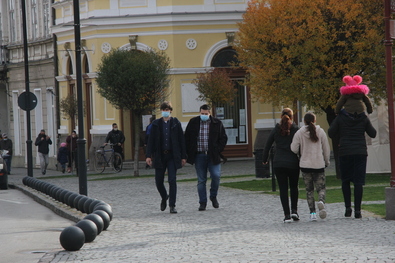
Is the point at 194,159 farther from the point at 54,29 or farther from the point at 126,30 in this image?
the point at 54,29

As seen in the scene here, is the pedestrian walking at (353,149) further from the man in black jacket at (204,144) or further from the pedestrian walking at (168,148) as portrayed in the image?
the pedestrian walking at (168,148)

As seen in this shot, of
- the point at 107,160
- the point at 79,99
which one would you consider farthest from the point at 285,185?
the point at 107,160

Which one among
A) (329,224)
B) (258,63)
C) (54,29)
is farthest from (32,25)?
(329,224)

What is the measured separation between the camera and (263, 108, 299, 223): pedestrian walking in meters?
12.8

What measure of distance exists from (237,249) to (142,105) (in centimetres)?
1835

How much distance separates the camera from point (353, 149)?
12.7m

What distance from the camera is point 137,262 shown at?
9289mm

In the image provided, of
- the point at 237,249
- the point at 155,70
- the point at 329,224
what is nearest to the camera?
the point at 237,249

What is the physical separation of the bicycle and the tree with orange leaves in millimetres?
10353

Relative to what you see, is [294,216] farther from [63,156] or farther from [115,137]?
[63,156]

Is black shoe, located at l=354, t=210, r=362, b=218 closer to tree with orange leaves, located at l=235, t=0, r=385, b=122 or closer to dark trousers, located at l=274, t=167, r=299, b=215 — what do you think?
dark trousers, located at l=274, t=167, r=299, b=215

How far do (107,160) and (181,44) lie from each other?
498 centimetres

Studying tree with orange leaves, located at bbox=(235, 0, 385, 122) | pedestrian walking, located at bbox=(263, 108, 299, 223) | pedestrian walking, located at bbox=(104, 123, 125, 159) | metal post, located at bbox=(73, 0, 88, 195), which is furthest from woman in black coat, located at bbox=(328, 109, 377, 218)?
pedestrian walking, located at bbox=(104, 123, 125, 159)

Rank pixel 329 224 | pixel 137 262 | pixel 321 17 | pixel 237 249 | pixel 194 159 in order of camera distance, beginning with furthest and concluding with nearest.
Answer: pixel 321 17 → pixel 194 159 → pixel 329 224 → pixel 237 249 → pixel 137 262
